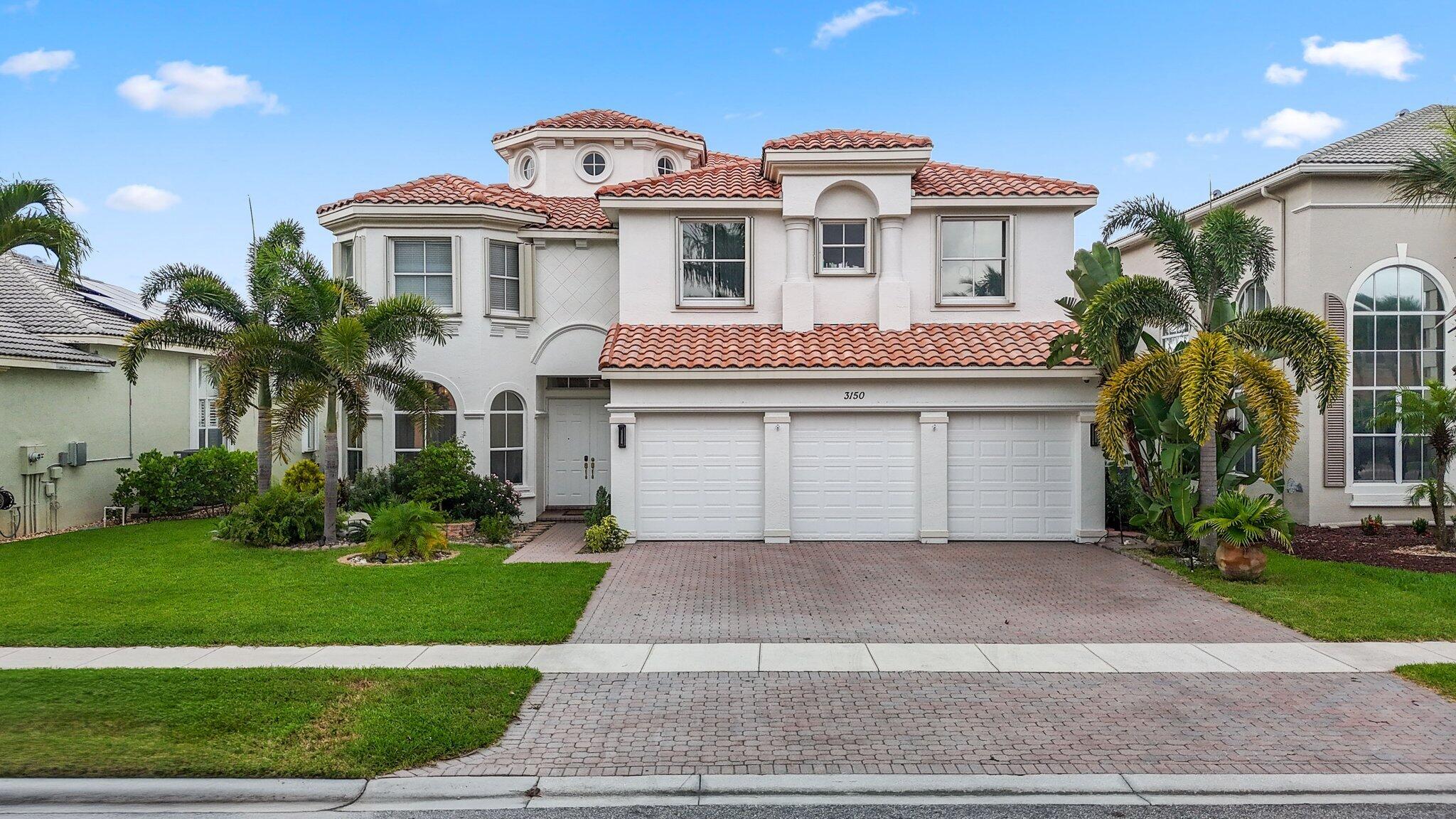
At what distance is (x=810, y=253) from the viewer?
17.4 meters

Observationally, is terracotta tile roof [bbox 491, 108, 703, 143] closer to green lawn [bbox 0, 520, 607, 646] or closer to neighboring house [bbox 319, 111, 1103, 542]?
neighboring house [bbox 319, 111, 1103, 542]

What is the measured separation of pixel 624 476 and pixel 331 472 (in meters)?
4.51

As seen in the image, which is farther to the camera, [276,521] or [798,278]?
[798,278]

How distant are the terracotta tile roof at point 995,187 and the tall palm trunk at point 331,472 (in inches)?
409

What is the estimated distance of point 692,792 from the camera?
6047 millimetres

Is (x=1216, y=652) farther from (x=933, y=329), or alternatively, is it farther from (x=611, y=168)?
(x=611, y=168)

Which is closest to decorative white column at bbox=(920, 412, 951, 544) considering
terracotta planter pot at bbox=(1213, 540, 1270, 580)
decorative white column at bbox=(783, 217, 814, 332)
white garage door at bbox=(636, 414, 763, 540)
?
white garage door at bbox=(636, 414, 763, 540)

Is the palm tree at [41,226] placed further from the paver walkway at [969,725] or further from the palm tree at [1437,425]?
the palm tree at [1437,425]

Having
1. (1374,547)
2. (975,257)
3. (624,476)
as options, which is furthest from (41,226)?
(1374,547)

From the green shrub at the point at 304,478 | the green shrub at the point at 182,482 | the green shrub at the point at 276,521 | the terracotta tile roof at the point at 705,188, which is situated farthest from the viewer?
the green shrub at the point at 182,482

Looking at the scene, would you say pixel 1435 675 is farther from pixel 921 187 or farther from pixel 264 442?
pixel 264 442

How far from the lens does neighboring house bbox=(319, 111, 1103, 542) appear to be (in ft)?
52.1

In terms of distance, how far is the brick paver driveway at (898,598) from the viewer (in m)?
9.92

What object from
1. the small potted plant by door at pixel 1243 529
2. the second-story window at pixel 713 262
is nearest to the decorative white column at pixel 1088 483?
the small potted plant by door at pixel 1243 529
